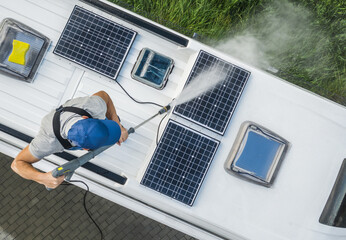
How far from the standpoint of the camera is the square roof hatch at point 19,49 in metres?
4.06

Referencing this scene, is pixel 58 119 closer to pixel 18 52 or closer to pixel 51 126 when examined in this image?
pixel 51 126

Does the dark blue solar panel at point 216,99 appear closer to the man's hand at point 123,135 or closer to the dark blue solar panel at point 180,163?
the dark blue solar panel at point 180,163

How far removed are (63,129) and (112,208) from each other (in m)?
3.76

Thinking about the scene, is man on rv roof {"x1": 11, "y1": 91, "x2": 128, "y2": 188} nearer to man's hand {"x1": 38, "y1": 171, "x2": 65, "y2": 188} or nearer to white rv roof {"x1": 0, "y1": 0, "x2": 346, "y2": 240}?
man's hand {"x1": 38, "y1": 171, "x2": 65, "y2": 188}

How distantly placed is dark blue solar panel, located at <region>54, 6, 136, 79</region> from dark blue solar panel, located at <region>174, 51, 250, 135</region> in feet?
3.62

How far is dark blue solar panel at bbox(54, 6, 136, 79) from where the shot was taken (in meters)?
4.16

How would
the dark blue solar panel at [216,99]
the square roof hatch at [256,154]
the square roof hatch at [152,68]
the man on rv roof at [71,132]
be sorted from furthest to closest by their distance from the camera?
the square roof hatch at [152,68], the dark blue solar panel at [216,99], the square roof hatch at [256,154], the man on rv roof at [71,132]

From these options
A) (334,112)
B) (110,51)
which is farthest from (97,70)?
(334,112)

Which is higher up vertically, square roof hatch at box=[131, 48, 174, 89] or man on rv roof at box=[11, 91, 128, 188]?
square roof hatch at box=[131, 48, 174, 89]

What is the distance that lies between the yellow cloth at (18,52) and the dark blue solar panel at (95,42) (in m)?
0.43

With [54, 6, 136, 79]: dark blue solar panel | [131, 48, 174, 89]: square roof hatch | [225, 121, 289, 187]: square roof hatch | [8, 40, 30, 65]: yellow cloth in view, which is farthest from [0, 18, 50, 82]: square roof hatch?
[225, 121, 289, 187]: square roof hatch

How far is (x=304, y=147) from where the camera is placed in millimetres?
3998

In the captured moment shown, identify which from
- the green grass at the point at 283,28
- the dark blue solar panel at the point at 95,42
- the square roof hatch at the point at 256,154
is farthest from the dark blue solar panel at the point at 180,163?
the green grass at the point at 283,28

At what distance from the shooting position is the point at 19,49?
13.4 feet
